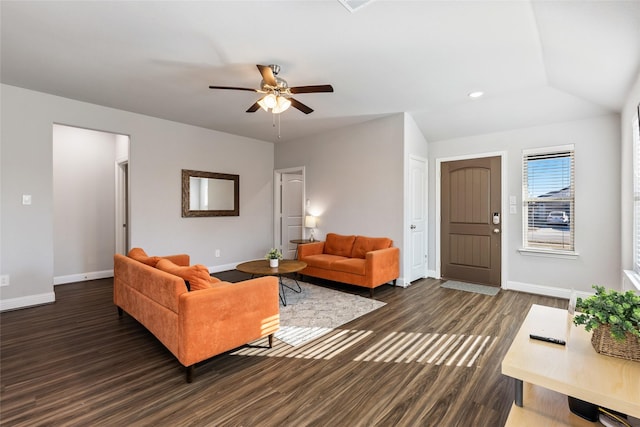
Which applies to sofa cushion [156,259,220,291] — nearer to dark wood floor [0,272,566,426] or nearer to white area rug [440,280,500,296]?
dark wood floor [0,272,566,426]

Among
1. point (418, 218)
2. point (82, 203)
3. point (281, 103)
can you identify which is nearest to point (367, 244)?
point (418, 218)

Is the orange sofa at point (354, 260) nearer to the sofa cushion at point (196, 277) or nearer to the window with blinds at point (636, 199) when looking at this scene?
the sofa cushion at point (196, 277)

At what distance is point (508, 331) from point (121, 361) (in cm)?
359

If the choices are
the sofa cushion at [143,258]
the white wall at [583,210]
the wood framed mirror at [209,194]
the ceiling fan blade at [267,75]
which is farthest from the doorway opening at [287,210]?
the white wall at [583,210]

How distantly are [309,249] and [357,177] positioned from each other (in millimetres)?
1516

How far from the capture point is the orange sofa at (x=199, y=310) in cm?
209

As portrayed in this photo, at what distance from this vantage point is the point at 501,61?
2951mm

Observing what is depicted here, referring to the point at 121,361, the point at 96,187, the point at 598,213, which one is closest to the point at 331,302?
the point at 121,361

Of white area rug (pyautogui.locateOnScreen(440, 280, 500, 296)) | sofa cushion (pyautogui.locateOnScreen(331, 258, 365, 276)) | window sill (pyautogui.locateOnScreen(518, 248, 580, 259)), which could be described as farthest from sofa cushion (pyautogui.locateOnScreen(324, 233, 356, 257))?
window sill (pyautogui.locateOnScreen(518, 248, 580, 259))

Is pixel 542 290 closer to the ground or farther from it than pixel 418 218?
closer to the ground

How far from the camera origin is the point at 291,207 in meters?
6.75

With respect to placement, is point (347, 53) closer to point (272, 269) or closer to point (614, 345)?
point (272, 269)

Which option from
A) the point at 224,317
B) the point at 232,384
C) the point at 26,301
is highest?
the point at 224,317

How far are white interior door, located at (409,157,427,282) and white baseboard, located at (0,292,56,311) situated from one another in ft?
16.7
